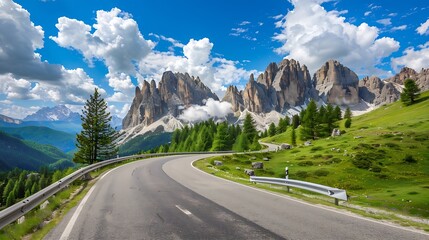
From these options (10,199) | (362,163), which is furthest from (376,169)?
(10,199)

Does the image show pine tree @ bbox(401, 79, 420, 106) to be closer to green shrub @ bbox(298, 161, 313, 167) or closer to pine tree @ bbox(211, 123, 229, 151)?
pine tree @ bbox(211, 123, 229, 151)

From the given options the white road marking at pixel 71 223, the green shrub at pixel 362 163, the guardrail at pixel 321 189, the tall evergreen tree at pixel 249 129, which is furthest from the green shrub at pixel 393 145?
the white road marking at pixel 71 223

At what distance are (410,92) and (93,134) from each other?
108m

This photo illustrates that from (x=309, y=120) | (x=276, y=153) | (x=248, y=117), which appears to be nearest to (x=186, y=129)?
(x=248, y=117)

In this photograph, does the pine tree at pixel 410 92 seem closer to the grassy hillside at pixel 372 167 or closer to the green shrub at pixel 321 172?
the grassy hillside at pixel 372 167

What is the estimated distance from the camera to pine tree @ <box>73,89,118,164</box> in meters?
53.6

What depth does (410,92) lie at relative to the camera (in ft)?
350

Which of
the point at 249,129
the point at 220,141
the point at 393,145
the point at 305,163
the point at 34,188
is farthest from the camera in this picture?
the point at 34,188

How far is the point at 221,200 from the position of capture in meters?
12.8

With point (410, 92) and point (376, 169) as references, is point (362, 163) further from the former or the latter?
point (410, 92)

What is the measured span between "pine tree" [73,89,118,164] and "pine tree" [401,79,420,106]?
102m

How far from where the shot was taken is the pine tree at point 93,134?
53562mm

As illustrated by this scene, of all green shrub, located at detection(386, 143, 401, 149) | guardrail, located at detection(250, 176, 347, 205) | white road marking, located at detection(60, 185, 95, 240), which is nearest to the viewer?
white road marking, located at detection(60, 185, 95, 240)

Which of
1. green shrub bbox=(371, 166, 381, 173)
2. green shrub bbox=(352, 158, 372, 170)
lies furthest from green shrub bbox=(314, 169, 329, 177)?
green shrub bbox=(371, 166, 381, 173)
